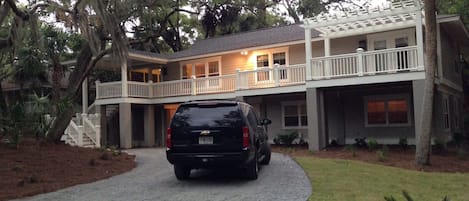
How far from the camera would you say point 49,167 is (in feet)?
41.9

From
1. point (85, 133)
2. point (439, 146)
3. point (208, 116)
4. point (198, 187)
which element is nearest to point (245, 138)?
point (208, 116)

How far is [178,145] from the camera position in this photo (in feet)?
31.6

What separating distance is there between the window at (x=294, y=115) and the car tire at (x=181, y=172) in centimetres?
1301

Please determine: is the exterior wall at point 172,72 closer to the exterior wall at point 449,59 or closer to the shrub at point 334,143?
the shrub at point 334,143

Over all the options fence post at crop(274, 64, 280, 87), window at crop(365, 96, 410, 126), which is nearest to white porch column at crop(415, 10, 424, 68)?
window at crop(365, 96, 410, 126)

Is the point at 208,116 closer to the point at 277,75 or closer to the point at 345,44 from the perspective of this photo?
the point at 277,75

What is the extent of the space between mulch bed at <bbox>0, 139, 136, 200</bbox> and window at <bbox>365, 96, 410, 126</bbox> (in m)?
11.7

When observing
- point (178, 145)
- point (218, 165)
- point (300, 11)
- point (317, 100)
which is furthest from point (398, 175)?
point (300, 11)

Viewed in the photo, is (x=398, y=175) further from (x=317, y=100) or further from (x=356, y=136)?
(x=356, y=136)

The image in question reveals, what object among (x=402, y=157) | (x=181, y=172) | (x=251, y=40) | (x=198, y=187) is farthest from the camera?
(x=251, y=40)

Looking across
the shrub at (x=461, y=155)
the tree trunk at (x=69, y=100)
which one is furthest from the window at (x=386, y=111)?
the tree trunk at (x=69, y=100)

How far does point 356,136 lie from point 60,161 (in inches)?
548

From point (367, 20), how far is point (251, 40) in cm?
841

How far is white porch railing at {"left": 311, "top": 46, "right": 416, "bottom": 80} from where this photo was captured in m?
16.9
